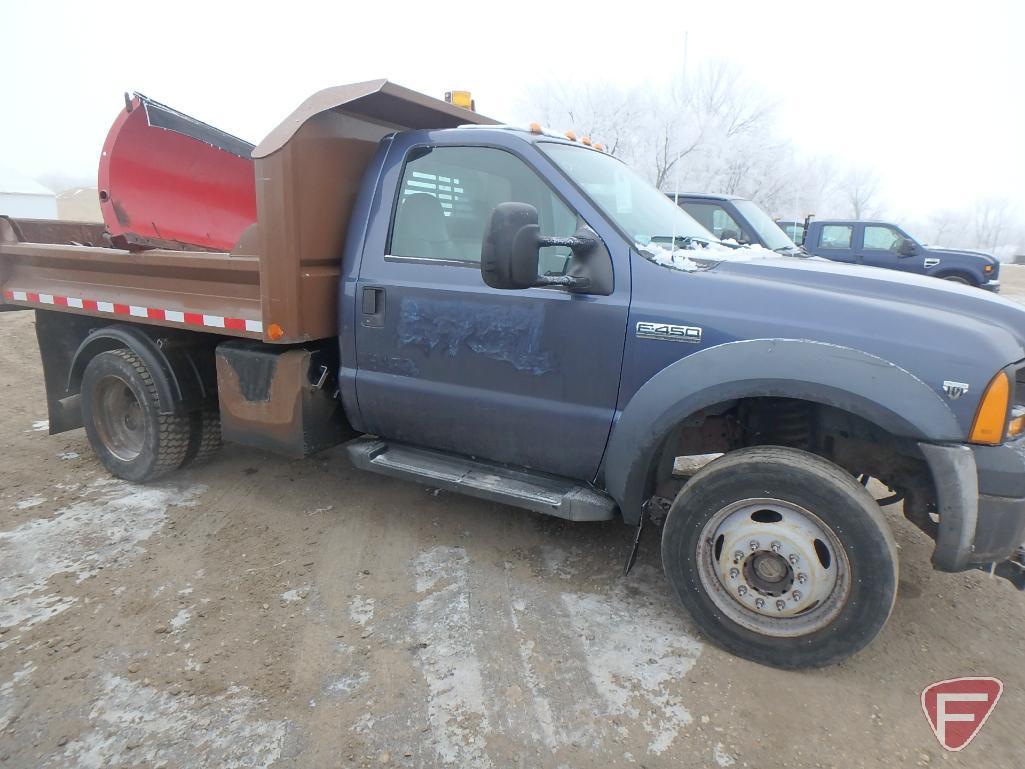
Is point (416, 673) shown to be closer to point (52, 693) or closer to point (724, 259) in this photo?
point (52, 693)

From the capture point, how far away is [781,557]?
Answer: 271 cm

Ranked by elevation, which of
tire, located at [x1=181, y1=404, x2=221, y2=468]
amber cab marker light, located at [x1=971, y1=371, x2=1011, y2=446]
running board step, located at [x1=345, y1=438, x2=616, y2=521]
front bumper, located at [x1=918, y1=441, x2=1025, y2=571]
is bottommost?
tire, located at [x1=181, y1=404, x2=221, y2=468]

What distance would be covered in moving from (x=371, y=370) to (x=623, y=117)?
2591cm

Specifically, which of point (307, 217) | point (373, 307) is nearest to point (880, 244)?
point (373, 307)

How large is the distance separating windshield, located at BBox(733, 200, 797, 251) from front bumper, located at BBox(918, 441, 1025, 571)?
632 cm

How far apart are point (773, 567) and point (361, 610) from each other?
1.80m

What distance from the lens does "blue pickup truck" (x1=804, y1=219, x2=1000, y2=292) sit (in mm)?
12812

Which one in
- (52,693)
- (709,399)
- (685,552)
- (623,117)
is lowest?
(52,693)

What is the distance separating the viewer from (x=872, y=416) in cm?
250

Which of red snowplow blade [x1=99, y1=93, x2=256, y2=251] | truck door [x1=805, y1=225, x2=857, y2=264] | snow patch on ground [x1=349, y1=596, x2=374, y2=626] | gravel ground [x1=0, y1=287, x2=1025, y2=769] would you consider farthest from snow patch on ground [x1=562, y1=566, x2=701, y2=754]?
truck door [x1=805, y1=225, x2=857, y2=264]

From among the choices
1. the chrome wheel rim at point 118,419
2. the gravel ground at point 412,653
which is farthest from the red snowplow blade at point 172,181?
the gravel ground at point 412,653

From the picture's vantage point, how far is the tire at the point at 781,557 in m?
2.58

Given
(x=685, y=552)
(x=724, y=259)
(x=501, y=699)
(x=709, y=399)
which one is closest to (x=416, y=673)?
(x=501, y=699)

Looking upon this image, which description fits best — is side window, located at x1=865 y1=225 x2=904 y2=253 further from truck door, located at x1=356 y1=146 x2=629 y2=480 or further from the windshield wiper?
truck door, located at x1=356 y1=146 x2=629 y2=480
